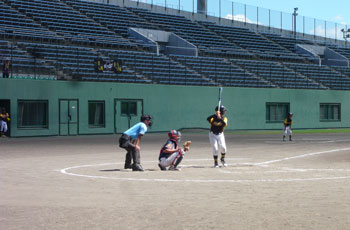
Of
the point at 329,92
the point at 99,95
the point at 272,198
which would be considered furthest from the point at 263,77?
the point at 272,198

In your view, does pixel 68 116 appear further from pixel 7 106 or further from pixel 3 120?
pixel 3 120

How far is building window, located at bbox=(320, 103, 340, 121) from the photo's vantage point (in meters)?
56.8

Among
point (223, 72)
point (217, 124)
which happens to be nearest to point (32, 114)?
point (223, 72)

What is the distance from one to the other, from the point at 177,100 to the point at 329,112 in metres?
19.1

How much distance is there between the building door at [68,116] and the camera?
38.9m

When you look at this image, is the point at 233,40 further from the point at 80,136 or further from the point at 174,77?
the point at 80,136

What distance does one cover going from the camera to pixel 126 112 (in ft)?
141

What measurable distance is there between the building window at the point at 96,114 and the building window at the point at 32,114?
355cm

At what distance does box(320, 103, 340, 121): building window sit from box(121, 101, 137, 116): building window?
21.9 metres

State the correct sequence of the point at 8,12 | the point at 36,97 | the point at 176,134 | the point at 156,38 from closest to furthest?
the point at 176,134
the point at 36,97
the point at 8,12
the point at 156,38

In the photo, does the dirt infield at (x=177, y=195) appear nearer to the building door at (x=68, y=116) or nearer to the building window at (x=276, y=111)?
the building door at (x=68, y=116)

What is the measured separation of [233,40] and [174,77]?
15.9 meters

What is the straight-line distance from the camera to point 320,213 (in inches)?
364

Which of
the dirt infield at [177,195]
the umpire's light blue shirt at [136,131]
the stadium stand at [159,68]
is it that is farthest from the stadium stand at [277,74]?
the umpire's light blue shirt at [136,131]
